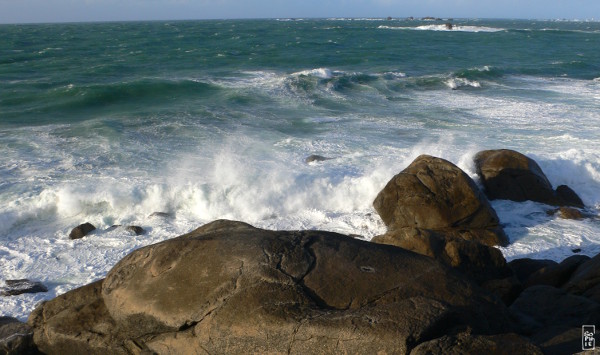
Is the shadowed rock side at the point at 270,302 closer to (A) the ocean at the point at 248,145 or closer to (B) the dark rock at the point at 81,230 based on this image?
(A) the ocean at the point at 248,145

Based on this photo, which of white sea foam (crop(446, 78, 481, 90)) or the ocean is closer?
the ocean

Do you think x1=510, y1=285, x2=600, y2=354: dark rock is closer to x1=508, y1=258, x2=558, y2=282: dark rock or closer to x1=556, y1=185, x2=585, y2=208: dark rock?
x1=508, y1=258, x2=558, y2=282: dark rock

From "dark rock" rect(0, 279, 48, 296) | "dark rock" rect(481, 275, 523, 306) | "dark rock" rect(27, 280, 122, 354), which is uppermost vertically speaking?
"dark rock" rect(27, 280, 122, 354)

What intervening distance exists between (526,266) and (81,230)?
278 inches

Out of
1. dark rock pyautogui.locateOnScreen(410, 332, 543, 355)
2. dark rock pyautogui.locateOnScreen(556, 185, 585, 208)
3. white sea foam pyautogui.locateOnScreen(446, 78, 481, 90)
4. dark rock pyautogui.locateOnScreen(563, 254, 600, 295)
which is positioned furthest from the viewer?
white sea foam pyautogui.locateOnScreen(446, 78, 481, 90)

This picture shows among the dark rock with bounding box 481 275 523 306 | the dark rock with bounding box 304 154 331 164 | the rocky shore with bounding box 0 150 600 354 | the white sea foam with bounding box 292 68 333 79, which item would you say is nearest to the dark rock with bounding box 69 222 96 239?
the rocky shore with bounding box 0 150 600 354

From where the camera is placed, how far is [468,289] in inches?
188

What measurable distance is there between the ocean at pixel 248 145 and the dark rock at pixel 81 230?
0.54ft

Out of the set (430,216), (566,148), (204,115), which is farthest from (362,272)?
(204,115)

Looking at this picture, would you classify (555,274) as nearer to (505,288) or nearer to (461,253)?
(505,288)

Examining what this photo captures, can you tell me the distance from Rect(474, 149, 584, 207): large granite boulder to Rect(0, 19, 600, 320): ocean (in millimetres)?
309

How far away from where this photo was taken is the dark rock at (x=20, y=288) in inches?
304

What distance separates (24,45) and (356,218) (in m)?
44.3

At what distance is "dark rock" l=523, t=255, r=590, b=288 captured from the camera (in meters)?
7.24
